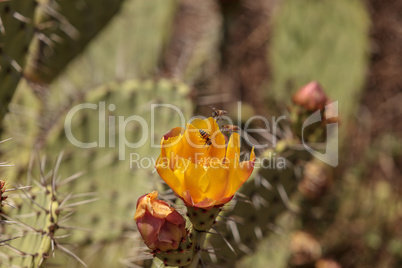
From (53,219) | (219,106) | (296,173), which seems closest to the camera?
(53,219)

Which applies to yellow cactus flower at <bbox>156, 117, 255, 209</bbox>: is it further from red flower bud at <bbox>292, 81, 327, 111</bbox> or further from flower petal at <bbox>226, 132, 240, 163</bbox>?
red flower bud at <bbox>292, 81, 327, 111</bbox>

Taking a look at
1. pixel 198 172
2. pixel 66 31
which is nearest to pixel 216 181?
pixel 198 172

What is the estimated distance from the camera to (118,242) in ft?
5.65

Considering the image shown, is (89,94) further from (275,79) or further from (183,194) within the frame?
(275,79)

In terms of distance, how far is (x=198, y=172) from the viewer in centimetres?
83

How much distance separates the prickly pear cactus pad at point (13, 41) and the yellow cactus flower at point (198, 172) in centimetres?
69

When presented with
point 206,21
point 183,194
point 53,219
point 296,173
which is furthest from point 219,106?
point 183,194

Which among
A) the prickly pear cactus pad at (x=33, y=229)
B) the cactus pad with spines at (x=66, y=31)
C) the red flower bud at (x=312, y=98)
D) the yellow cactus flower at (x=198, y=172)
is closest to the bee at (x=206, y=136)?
the yellow cactus flower at (x=198, y=172)

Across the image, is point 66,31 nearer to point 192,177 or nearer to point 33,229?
point 33,229

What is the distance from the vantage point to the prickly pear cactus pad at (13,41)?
4.33 ft

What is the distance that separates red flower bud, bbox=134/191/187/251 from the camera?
83cm

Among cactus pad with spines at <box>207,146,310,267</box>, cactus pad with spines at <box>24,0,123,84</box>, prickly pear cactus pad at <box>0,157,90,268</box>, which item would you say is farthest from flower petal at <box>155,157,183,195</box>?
cactus pad with spines at <box>24,0,123,84</box>

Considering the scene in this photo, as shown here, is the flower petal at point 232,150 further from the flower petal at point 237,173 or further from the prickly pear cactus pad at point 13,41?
the prickly pear cactus pad at point 13,41

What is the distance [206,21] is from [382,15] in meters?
1.21
